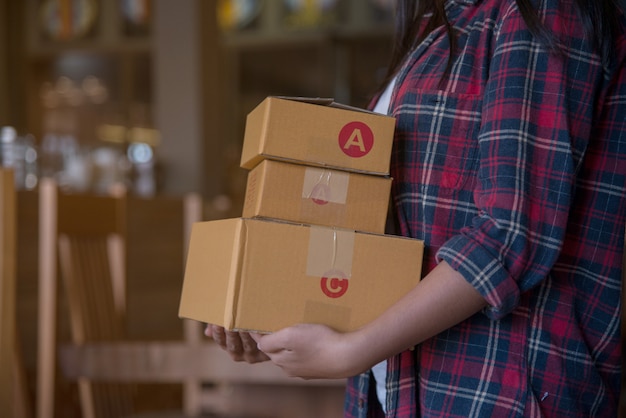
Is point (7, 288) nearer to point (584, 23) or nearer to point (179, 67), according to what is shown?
point (584, 23)

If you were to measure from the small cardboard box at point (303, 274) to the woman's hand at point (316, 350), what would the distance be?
0.7 inches

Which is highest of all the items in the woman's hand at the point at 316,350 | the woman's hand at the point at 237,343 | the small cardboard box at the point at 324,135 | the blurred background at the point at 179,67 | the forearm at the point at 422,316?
the blurred background at the point at 179,67

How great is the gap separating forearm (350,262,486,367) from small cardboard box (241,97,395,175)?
0.14 metres

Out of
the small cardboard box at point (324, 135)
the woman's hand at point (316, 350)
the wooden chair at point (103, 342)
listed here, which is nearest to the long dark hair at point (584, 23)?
the small cardboard box at point (324, 135)

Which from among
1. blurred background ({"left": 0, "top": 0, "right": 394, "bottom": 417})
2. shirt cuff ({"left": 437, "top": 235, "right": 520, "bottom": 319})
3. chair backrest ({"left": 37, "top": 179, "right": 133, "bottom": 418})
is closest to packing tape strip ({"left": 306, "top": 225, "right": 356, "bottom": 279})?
shirt cuff ({"left": 437, "top": 235, "right": 520, "bottom": 319})

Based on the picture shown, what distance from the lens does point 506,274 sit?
73 centimetres

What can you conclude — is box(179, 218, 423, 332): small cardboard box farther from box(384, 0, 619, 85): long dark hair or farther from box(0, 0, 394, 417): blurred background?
box(0, 0, 394, 417): blurred background

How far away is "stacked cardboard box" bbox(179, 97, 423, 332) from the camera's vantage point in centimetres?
77

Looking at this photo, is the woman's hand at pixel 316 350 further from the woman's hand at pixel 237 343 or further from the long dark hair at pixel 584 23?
the long dark hair at pixel 584 23

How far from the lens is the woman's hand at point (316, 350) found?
0.74 meters

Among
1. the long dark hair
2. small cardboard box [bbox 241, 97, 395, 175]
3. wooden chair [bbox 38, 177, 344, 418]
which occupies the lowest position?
wooden chair [bbox 38, 177, 344, 418]

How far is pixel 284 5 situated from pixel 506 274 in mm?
6085

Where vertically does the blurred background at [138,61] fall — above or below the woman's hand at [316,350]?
above

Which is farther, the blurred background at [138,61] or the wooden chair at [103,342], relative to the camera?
the blurred background at [138,61]
